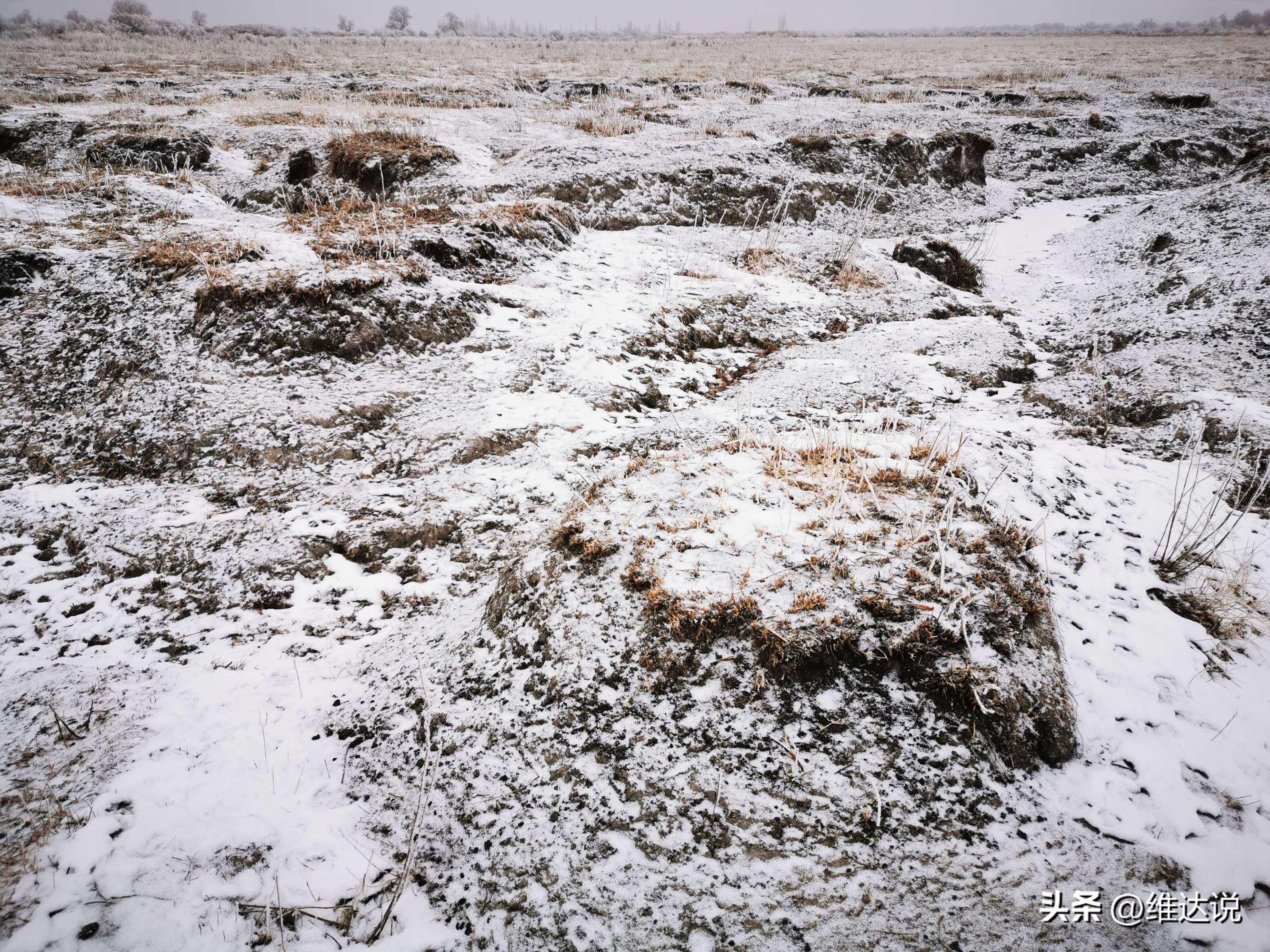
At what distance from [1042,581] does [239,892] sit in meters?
4.78

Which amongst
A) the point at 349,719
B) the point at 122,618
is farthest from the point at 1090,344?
the point at 122,618

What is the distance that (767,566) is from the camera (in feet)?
10.7

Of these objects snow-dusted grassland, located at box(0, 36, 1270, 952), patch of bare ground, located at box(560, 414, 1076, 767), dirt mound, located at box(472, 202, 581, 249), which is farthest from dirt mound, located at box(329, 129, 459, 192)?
patch of bare ground, located at box(560, 414, 1076, 767)

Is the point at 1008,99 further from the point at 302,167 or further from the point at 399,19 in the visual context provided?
the point at 399,19

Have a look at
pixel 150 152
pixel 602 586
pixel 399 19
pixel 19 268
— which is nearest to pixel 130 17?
pixel 399 19

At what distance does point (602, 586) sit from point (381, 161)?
11183mm

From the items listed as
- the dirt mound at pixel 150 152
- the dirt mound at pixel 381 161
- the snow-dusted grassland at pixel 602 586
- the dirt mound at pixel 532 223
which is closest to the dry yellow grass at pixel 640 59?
the dirt mound at pixel 150 152

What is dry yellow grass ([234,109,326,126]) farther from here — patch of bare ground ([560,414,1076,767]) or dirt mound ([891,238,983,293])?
patch of bare ground ([560,414,1076,767])

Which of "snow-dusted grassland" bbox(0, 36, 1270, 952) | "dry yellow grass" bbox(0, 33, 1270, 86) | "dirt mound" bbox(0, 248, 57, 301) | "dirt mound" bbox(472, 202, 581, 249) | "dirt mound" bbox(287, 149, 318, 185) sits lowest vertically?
"snow-dusted grassland" bbox(0, 36, 1270, 952)

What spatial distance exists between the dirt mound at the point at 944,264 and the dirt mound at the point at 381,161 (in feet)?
32.0

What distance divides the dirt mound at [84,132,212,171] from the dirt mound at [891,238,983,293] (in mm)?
14835

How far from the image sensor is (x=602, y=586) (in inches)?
133

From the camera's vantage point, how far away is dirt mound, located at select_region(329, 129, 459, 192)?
414 inches

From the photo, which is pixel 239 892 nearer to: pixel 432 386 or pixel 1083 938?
pixel 1083 938
